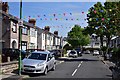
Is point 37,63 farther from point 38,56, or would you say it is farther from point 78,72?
point 78,72

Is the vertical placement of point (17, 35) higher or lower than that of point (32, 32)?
lower

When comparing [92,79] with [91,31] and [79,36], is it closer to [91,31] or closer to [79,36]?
Result: [91,31]

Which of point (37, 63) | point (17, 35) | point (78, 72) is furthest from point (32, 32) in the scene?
point (37, 63)

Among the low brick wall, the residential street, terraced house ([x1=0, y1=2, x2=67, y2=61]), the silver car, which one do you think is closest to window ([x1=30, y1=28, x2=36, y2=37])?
terraced house ([x1=0, y1=2, x2=67, y2=61])

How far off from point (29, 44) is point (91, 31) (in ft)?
50.4

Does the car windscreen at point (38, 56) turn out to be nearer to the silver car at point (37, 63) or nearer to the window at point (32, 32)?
the silver car at point (37, 63)

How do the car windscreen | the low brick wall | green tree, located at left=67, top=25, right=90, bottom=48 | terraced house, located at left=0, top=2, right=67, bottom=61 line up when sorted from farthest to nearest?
green tree, located at left=67, top=25, right=90, bottom=48 → terraced house, located at left=0, top=2, right=67, bottom=61 → the car windscreen → the low brick wall

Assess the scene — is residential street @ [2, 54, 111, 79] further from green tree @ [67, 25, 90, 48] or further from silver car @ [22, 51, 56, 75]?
green tree @ [67, 25, 90, 48]

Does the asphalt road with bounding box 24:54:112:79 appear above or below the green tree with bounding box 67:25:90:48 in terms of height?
below

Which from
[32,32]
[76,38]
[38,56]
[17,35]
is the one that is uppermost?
[76,38]

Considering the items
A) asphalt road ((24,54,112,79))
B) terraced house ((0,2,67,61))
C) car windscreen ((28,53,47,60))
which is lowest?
asphalt road ((24,54,112,79))

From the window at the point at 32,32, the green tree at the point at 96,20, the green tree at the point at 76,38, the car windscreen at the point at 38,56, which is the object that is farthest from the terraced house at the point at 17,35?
the green tree at the point at 76,38

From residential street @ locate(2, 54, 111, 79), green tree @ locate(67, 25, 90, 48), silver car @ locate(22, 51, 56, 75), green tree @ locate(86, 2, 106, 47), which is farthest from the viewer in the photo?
green tree @ locate(67, 25, 90, 48)

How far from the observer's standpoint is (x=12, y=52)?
3472 centimetres
